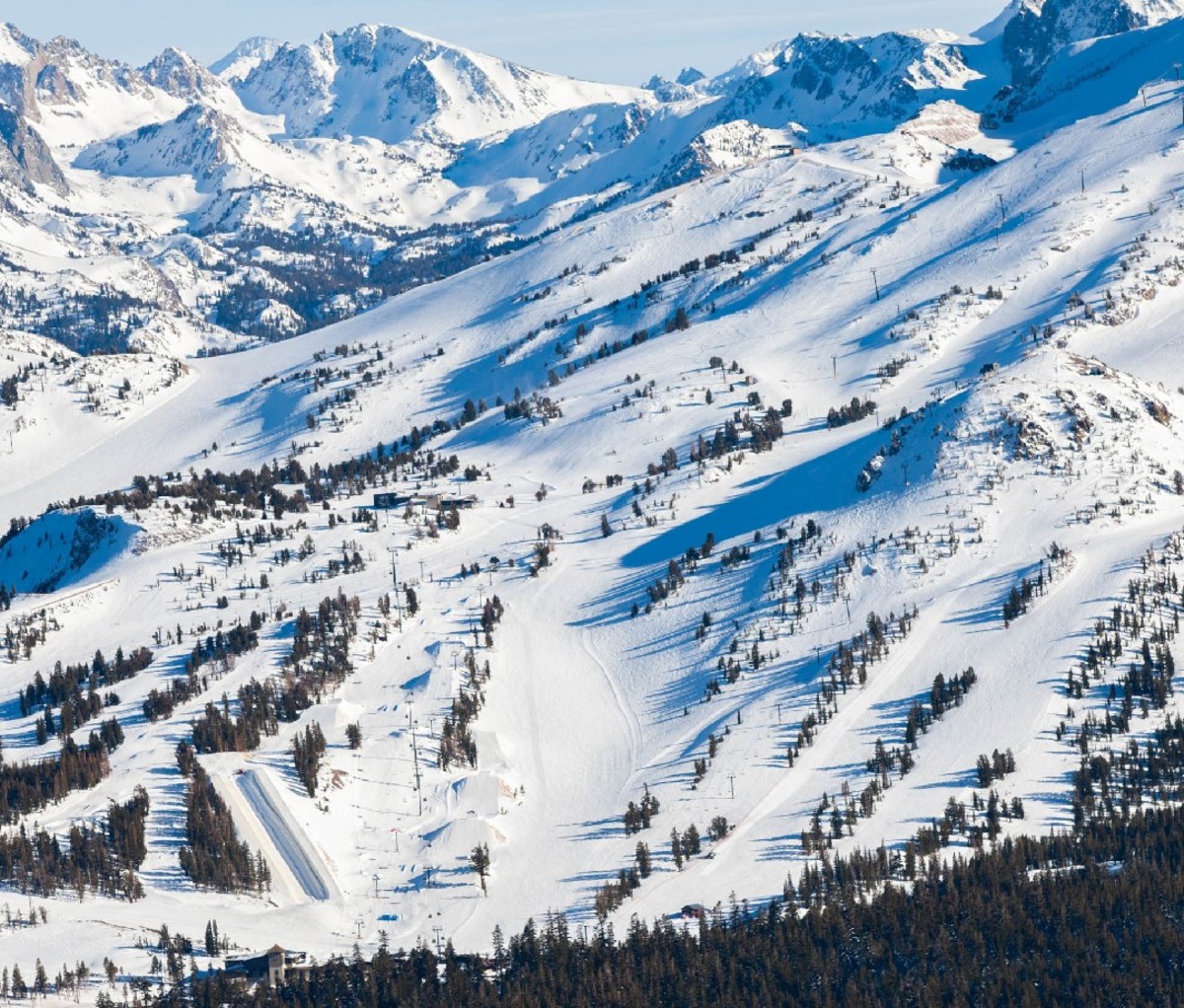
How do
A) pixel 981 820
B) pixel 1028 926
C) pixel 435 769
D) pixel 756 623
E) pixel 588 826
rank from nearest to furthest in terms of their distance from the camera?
pixel 1028 926
pixel 981 820
pixel 588 826
pixel 435 769
pixel 756 623

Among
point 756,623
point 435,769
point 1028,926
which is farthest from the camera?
point 756,623

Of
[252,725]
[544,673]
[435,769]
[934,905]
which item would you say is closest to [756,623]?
[544,673]

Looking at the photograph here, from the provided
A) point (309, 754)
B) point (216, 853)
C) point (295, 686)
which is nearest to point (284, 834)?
point (216, 853)

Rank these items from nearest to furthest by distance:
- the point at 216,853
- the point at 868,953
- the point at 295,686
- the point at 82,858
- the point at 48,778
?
the point at 868,953 → the point at 82,858 → the point at 216,853 → the point at 48,778 → the point at 295,686

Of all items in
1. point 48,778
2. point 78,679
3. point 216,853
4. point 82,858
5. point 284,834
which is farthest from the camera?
point 78,679

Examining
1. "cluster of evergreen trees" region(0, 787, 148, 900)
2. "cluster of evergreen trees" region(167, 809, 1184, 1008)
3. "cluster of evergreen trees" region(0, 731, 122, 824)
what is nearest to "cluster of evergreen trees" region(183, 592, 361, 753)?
"cluster of evergreen trees" region(0, 731, 122, 824)

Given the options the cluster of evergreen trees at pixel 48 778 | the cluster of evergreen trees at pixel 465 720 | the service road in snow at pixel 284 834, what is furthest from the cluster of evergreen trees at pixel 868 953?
the cluster of evergreen trees at pixel 48 778

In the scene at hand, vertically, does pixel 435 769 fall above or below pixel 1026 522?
below

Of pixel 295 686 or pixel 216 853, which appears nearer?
pixel 216 853

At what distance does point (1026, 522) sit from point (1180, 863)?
68622 mm

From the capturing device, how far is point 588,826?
6058 inches

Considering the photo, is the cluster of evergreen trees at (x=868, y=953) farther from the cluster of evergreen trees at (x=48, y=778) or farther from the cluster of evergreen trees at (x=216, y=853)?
the cluster of evergreen trees at (x=48, y=778)

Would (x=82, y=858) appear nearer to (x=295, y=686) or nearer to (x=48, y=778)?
(x=48, y=778)

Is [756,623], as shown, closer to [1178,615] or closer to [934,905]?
[1178,615]
